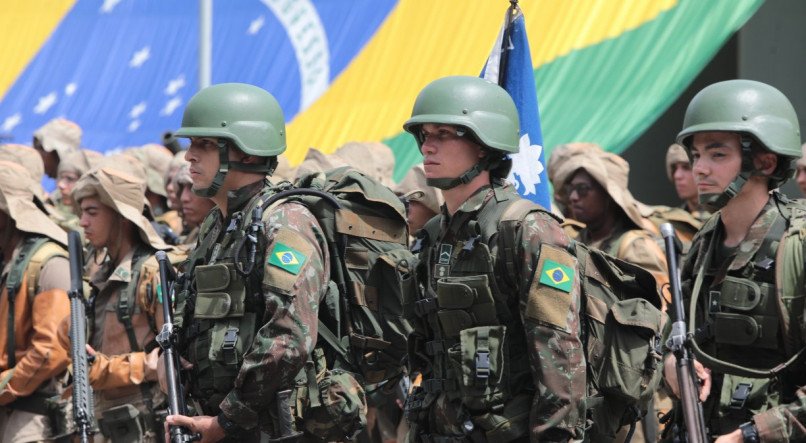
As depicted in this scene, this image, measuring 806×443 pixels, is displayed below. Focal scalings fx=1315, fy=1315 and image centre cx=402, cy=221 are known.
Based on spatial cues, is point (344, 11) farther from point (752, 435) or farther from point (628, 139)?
point (752, 435)

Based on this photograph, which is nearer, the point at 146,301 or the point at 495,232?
the point at 495,232

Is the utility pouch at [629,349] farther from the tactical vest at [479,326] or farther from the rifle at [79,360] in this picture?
the rifle at [79,360]

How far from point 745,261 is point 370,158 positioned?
239 inches

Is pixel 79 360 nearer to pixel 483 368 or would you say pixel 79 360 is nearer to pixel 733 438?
pixel 483 368

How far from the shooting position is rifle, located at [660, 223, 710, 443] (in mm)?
4785

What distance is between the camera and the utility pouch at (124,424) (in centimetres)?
753

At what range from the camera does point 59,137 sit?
13.9 meters

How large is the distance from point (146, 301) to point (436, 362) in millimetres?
2863

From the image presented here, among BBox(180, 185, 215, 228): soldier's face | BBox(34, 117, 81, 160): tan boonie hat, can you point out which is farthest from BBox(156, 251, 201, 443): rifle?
BBox(34, 117, 81, 160): tan boonie hat

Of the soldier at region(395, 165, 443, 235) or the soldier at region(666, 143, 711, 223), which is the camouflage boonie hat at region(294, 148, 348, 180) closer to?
the soldier at region(395, 165, 443, 235)

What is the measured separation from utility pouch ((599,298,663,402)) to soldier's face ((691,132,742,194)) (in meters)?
0.54

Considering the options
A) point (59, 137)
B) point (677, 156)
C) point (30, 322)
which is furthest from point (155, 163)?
point (677, 156)

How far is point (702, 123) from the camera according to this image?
5.15m

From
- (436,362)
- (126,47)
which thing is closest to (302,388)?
(436,362)
